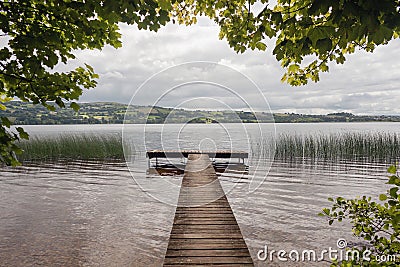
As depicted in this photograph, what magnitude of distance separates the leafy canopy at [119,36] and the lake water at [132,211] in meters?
3.16

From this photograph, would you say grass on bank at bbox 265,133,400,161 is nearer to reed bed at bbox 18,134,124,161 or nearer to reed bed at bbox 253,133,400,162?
reed bed at bbox 253,133,400,162

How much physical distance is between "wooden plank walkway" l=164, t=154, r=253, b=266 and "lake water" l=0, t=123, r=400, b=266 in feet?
2.75

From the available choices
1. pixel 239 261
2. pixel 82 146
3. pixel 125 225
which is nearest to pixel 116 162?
pixel 82 146

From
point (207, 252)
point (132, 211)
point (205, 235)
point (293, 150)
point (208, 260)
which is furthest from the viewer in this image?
point (293, 150)

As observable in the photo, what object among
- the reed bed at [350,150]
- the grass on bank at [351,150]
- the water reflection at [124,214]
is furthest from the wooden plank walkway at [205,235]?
the grass on bank at [351,150]

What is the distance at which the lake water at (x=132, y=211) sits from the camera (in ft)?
16.8

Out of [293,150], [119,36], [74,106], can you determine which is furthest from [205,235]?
[293,150]

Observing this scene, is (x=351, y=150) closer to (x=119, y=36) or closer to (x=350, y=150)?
(x=350, y=150)

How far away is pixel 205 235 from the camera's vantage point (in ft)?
13.1

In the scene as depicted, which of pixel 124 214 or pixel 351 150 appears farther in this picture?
pixel 351 150

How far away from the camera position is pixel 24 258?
4.82m

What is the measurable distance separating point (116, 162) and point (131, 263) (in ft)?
38.1

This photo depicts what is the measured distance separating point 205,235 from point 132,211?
3.88 metres

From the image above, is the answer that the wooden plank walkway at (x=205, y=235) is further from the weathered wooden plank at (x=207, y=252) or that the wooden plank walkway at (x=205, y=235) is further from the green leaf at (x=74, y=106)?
the green leaf at (x=74, y=106)
